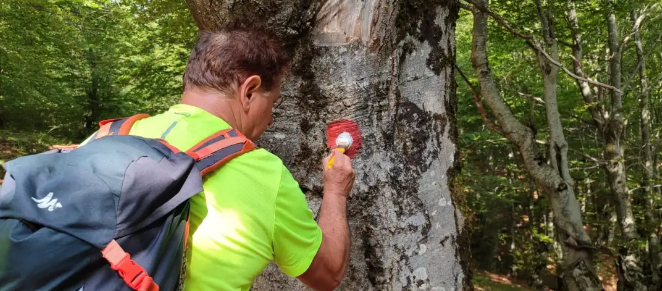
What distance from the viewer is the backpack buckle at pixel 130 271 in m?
0.90

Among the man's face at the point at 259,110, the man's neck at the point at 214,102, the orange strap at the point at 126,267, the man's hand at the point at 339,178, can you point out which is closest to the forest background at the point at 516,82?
the man's hand at the point at 339,178

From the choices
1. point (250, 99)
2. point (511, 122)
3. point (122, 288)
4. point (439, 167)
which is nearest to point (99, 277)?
point (122, 288)

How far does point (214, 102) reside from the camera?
1.31 metres

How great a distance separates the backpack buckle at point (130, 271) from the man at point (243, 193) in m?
0.19

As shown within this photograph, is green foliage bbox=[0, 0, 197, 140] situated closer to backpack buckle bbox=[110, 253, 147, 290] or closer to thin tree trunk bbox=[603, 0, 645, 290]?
A: backpack buckle bbox=[110, 253, 147, 290]

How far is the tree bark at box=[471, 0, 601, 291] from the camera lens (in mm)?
5031

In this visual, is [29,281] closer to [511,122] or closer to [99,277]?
[99,277]

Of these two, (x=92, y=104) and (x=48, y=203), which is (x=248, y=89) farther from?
(x=92, y=104)

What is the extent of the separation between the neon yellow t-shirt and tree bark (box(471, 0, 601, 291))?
414 cm

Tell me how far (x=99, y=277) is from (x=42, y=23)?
10956 millimetres

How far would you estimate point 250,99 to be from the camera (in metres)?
1.36

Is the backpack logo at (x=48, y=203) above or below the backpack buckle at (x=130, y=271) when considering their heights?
above

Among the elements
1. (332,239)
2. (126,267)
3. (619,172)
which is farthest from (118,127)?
(619,172)

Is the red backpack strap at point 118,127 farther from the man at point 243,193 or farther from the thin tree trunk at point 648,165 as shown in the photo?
the thin tree trunk at point 648,165
